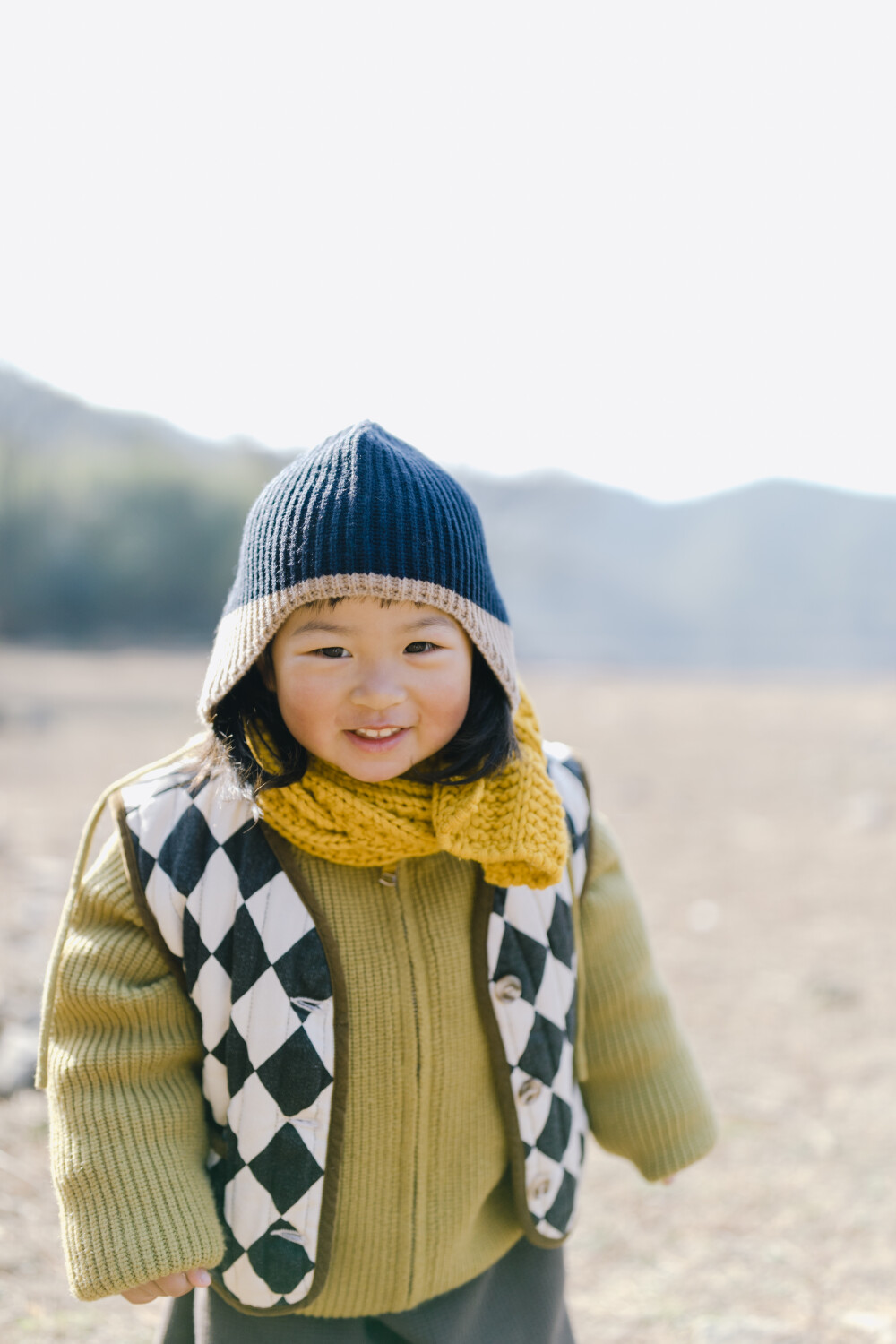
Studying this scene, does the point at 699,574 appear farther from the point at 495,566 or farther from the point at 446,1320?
the point at 446,1320

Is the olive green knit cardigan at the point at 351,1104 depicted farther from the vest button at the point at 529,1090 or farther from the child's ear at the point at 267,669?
the child's ear at the point at 267,669

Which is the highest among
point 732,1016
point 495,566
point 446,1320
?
point 495,566

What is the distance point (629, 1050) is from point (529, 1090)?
0.74 feet

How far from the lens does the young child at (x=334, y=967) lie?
4.34 ft

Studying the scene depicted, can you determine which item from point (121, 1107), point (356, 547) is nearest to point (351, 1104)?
point (121, 1107)

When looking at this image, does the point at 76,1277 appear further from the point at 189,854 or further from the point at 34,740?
the point at 34,740

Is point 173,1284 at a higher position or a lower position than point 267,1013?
lower

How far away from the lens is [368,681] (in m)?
1.32

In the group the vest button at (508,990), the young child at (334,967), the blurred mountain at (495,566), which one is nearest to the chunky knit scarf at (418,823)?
the young child at (334,967)

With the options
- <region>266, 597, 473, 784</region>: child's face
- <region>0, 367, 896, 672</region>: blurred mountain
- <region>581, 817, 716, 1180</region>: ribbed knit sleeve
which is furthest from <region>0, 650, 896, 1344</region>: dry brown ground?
<region>0, 367, 896, 672</region>: blurred mountain

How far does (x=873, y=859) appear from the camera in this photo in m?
5.39

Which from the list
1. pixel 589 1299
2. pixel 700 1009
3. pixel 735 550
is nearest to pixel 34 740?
pixel 700 1009

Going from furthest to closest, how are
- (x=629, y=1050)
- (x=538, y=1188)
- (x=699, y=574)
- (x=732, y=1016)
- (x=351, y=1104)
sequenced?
1. (x=699, y=574)
2. (x=732, y=1016)
3. (x=629, y=1050)
4. (x=538, y=1188)
5. (x=351, y=1104)

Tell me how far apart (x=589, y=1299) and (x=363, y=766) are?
65.2 inches
